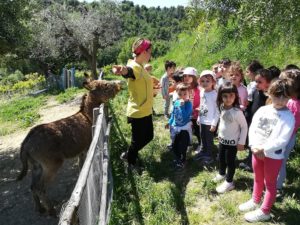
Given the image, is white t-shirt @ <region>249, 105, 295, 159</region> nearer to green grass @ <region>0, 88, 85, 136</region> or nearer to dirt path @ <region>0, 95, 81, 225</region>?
dirt path @ <region>0, 95, 81, 225</region>

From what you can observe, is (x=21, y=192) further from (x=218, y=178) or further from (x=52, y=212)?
(x=218, y=178)

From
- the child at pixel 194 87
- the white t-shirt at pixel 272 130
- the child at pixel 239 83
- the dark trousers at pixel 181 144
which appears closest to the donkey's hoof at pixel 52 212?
the dark trousers at pixel 181 144

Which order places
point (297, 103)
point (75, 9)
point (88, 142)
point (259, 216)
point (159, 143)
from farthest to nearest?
point (75, 9), point (159, 143), point (88, 142), point (297, 103), point (259, 216)

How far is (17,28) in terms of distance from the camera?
8.45 metres

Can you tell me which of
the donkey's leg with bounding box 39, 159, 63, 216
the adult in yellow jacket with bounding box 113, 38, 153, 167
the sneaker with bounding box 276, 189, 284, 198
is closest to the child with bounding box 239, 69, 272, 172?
the sneaker with bounding box 276, 189, 284, 198

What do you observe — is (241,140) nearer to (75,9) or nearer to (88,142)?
(88,142)

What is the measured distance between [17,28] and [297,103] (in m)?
6.38

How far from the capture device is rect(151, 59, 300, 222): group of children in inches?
157

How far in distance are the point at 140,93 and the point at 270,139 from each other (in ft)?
6.92

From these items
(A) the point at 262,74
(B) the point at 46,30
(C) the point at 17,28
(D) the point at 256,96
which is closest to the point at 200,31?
(A) the point at 262,74

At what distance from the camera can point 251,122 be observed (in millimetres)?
5012

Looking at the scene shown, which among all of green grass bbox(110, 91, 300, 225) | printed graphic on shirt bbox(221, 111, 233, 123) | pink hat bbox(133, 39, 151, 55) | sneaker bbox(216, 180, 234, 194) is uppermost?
pink hat bbox(133, 39, 151, 55)

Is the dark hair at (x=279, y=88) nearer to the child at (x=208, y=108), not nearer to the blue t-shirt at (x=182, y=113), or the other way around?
the child at (x=208, y=108)

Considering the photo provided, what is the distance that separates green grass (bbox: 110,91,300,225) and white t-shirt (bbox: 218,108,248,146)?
0.72 meters
